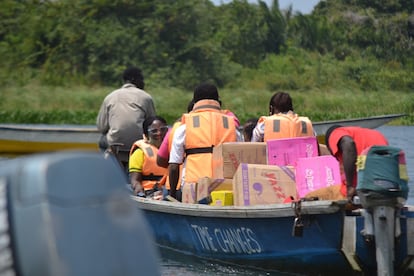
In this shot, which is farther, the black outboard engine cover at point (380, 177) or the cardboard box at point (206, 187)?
the cardboard box at point (206, 187)

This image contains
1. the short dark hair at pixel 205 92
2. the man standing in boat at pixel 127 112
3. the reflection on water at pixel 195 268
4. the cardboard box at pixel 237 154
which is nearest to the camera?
the reflection on water at pixel 195 268

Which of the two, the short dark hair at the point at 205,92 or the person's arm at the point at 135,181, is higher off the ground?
the short dark hair at the point at 205,92

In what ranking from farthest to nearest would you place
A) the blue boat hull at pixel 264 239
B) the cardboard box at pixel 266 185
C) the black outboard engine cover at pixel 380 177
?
the cardboard box at pixel 266 185 < the blue boat hull at pixel 264 239 < the black outboard engine cover at pixel 380 177

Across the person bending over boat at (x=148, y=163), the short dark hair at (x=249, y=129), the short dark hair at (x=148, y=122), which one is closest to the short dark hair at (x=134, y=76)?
the short dark hair at (x=148, y=122)

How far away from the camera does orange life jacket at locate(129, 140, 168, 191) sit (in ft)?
26.6

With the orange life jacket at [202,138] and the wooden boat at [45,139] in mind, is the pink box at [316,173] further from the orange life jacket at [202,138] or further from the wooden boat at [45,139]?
the wooden boat at [45,139]

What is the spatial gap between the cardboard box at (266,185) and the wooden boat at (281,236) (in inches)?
6.4

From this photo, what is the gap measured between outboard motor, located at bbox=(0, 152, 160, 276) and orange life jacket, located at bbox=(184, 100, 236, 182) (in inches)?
194

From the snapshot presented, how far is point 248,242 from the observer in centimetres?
670

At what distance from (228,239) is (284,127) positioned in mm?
847

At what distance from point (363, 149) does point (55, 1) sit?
3326 cm

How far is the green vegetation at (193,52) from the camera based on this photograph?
33.0 m

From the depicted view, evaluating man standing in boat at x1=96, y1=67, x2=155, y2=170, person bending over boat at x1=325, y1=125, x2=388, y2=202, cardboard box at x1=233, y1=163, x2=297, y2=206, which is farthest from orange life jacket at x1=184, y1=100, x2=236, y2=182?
man standing in boat at x1=96, y1=67, x2=155, y2=170

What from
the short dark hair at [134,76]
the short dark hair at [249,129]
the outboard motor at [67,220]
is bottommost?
the short dark hair at [249,129]
